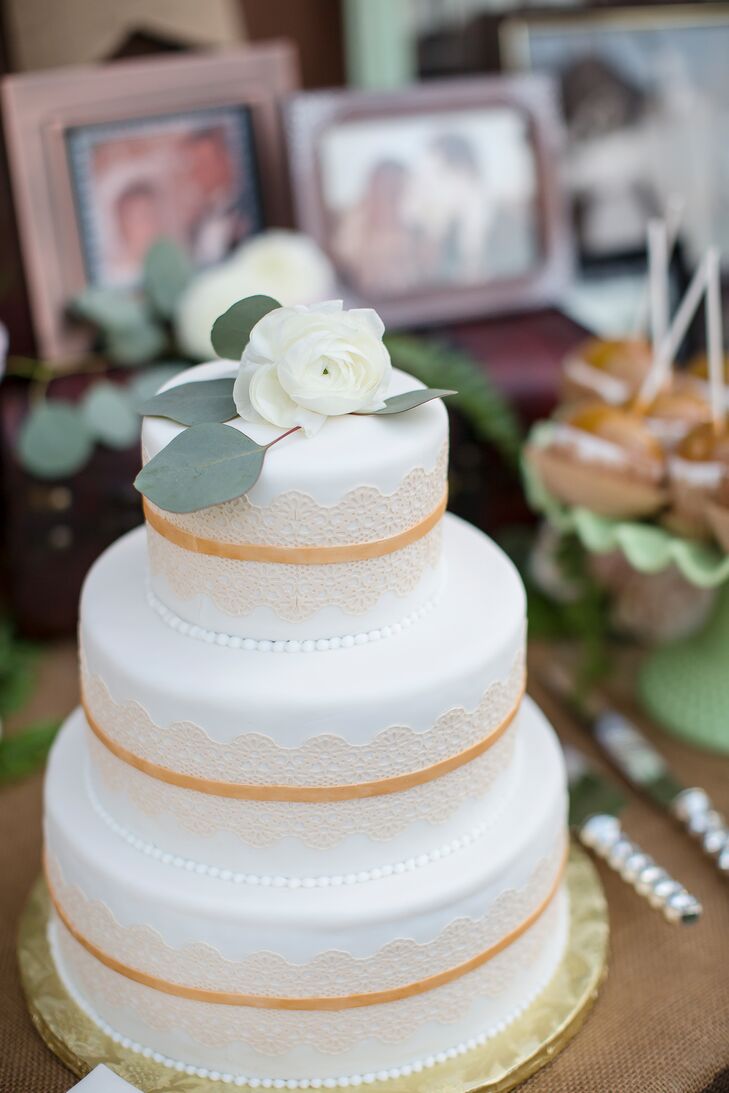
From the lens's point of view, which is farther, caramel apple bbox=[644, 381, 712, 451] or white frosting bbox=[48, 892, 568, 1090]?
caramel apple bbox=[644, 381, 712, 451]

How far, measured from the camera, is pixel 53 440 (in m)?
1.49

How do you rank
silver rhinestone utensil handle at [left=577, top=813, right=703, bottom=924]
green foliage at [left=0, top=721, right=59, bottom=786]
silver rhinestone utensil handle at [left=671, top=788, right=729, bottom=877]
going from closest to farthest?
1. silver rhinestone utensil handle at [left=577, top=813, right=703, bottom=924]
2. silver rhinestone utensil handle at [left=671, top=788, right=729, bottom=877]
3. green foliage at [left=0, top=721, right=59, bottom=786]

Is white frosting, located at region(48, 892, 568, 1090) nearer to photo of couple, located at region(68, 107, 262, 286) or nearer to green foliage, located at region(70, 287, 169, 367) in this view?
green foliage, located at region(70, 287, 169, 367)

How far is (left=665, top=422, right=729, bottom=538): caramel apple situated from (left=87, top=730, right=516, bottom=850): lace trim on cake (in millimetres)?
486

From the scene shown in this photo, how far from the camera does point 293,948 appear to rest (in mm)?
895

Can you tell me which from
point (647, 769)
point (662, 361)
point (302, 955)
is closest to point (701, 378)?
point (662, 361)

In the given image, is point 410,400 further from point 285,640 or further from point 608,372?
point 608,372

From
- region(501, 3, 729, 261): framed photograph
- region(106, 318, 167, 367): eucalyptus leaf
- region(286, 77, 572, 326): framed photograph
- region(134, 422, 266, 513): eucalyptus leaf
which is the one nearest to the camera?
region(134, 422, 266, 513): eucalyptus leaf

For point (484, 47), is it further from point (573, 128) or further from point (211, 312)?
point (211, 312)

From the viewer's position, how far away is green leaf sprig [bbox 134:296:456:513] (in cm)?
82

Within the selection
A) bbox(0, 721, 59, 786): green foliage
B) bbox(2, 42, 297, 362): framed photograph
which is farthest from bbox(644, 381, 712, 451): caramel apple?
bbox(0, 721, 59, 786): green foliage

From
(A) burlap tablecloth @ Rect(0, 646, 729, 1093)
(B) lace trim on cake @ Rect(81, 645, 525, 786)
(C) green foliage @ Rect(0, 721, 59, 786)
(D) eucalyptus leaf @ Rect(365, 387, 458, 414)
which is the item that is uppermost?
(D) eucalyptus leaf @ Rect(365, 387, 458, 414)

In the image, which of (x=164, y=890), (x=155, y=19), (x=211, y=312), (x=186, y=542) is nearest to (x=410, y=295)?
(x=211, y=312)

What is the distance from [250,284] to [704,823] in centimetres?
93
